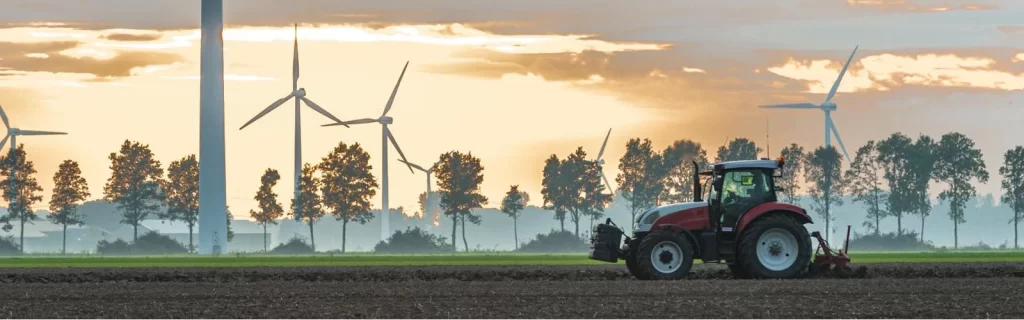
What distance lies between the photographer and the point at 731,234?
3994 cm

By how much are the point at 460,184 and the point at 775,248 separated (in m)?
96.1

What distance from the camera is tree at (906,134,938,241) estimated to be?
13875cm

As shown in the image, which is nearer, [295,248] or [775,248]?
[775,248]

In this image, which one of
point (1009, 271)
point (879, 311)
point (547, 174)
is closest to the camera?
point (879, 311)

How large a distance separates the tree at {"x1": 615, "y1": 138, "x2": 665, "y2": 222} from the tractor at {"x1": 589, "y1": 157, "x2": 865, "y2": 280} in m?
100

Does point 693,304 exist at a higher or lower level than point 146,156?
lower

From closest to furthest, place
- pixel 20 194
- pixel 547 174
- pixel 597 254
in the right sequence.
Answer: pixel 597 254 → pixel 20 194 → pixel 547 174

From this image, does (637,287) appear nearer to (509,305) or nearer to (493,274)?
(509,305)

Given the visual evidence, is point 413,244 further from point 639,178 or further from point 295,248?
point 639,178

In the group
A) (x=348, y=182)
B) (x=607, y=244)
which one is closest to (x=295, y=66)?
(x=348, y=182)

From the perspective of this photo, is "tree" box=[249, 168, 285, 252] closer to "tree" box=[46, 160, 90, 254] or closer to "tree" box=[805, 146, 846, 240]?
"tree" box=[46, 160, 90, 254]

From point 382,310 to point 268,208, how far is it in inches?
4278

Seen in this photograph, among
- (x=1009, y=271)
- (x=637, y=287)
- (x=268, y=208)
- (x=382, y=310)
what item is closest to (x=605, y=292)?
(x=637, y=287)

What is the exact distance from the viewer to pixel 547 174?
475 feet
